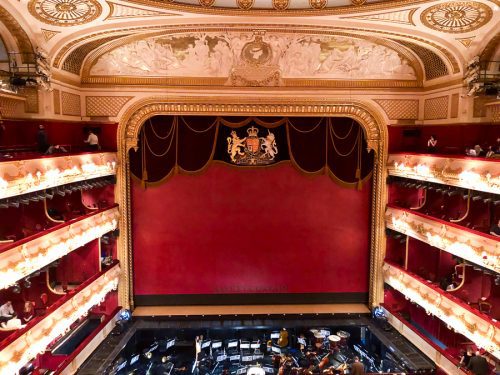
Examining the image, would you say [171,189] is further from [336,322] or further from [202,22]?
[336,322]

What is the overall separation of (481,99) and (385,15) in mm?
3508

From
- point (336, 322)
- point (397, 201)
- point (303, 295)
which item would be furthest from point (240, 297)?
point (397, 201)

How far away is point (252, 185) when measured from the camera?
42.6ft

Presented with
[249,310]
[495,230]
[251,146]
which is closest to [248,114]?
[251,146]

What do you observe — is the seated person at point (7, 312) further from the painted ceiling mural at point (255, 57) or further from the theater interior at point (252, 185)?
the painted ceiling mural at point (255, 57)

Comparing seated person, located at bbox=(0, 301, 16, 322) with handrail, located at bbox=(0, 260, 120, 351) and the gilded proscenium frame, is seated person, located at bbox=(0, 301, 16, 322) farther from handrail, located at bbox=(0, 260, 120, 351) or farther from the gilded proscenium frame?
the gilded proscenium frame

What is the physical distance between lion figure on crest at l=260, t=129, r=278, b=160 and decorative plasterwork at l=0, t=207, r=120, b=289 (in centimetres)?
484

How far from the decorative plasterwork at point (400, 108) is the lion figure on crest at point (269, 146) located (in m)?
3.31

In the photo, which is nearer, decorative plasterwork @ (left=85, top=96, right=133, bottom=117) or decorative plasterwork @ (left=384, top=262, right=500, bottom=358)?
decorative plasterwork @ (left=384, top=262, right=500, bottom=358)

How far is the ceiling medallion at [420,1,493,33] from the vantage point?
815cm

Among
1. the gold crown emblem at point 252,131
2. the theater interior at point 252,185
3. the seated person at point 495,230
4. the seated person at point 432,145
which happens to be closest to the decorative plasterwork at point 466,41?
the theater interior at point 252,185

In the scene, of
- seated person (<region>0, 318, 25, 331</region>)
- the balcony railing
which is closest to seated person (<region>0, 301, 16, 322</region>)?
seated person (<region>0, 318, 25, 331</region>)

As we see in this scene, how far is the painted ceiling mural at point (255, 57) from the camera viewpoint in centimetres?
1101

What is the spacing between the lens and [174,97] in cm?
1195
